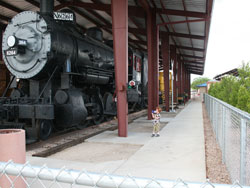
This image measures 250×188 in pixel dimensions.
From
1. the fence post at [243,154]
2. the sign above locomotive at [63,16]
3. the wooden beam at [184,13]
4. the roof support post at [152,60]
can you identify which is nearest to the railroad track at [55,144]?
the sign above locomotive at [63,16]

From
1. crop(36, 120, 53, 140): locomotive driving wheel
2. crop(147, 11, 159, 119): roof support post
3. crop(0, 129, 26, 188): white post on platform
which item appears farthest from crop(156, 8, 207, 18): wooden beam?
crop(0, 129, 26, 188): white post on platform

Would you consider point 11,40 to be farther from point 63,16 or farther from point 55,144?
point 55,144

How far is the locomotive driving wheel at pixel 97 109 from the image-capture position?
9.95 m

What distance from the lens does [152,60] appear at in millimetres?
13516

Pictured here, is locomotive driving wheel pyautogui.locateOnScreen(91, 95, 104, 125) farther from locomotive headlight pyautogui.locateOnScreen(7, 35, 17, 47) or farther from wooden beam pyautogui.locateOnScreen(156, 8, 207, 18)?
wooden beam pyautogui.locateOnScreen(156, 8, 207, 18)

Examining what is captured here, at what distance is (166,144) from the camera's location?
23.3 ft

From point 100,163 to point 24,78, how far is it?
4.09 meters

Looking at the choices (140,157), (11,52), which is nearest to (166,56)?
(11,52)

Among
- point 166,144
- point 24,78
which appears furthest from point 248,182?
point 24,78

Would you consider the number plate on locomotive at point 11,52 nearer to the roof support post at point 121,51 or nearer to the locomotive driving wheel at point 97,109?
the roof support post at point 121,51

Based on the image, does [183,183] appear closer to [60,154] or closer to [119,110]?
[60,154]

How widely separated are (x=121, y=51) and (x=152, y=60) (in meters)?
5.54

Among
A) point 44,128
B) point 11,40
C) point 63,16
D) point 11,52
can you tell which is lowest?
point 44,128

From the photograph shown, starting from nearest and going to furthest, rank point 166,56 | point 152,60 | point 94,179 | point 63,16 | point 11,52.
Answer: point 94,179
point 11,52
point 63,16
point 152,60
point 166,56
